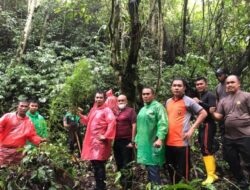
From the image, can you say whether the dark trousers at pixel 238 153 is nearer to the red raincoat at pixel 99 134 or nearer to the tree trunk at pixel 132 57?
the red raincoat at pixel 99 134

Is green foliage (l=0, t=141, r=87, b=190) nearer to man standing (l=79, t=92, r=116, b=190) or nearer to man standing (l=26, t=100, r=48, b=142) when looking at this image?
man standing (l=79, t=92, r=116, b=190)

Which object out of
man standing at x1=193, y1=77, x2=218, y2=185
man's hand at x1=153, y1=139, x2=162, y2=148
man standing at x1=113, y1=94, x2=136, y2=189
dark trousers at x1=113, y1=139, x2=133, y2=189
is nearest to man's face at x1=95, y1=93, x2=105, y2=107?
man standing at x1=113, y1=94, x2=136, y2=189

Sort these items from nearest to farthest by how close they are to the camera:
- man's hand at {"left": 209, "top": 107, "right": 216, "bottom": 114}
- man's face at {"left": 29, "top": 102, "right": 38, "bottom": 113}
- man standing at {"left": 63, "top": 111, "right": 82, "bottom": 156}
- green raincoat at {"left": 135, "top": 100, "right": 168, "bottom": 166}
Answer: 1. green raincoat at {"left": 135, "top": 100, "right": 168, "bottom": 166}
2. man's hand at {"left": 209, "top": 107, "right": 216, "bottom": 114}
3. man's face at {"left": 29, "top": 102, "right": 38, "bottom": 113}
4. man standing at {"left": 63, "top": 111, "right": 82, "bottom": 156}

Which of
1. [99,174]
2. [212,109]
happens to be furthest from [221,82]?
[99,174]

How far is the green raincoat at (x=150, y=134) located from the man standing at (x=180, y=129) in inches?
5.2

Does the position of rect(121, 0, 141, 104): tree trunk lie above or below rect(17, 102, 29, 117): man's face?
above

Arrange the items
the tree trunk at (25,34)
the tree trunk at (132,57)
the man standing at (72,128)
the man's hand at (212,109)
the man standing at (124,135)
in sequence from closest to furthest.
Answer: the man's hand at (212,109), the man standing at (124,135), the tree trunk at (132,57), the man standing at (72,128), the tree trunk at (25,34)

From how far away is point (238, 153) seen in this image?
5301 mm

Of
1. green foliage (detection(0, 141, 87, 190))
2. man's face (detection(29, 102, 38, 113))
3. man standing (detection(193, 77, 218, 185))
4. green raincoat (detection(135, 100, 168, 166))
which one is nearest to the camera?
green foliage (detection(0, 141, 87, 190))

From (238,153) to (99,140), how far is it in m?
2.14

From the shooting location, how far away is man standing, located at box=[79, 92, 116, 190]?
5.46 metres

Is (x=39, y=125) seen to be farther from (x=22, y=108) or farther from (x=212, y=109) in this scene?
(x=212, y=109)

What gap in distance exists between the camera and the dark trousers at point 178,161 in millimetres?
4867

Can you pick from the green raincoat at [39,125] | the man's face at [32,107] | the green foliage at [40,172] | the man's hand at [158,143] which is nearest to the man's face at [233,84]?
the man's hand at [158,143]
